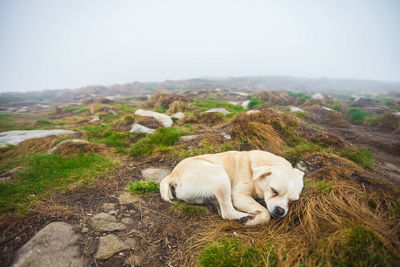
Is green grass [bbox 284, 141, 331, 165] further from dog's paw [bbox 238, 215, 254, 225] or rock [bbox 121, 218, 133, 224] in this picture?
rock [bbox 121, 218, 133, 224]

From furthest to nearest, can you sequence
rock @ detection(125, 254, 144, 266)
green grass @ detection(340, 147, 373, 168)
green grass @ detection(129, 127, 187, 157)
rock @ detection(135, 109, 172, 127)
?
rock @ detection(135, 109, 172, 127) → green grass @ detection(129, 127, 187, 157) → green grass @ detection(340, 147, 373, 168) → rock @ detection(125, 254, 144, 266)

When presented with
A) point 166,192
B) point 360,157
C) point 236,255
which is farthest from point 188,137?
point 360,157

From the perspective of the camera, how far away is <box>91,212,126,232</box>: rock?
8.22 ft

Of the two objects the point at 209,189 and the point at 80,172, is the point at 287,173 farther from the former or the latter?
the point at 80,172

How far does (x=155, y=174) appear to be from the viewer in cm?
429

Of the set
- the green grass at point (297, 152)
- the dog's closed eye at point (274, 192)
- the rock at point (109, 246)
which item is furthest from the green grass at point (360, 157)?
the rock at point (109, 246)

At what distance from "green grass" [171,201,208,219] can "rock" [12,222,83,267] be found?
1.42 m

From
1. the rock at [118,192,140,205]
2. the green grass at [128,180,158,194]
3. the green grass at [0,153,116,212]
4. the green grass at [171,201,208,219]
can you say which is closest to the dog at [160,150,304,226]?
the green grass at [171,201,208,219]

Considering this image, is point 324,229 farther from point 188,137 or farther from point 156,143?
point 156,143

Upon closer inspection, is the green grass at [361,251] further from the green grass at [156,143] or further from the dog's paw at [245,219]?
the green grass at [156,143]

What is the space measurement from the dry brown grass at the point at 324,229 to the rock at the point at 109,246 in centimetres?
78

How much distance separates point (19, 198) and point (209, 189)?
10.6ft

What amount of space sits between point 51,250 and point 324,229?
133 inches

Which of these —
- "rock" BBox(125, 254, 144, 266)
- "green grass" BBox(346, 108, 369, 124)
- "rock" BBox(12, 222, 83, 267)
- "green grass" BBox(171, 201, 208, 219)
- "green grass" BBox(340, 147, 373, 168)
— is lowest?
"green grass" BBox(346, 108, 369, 124)
